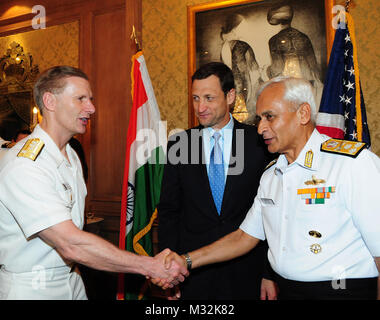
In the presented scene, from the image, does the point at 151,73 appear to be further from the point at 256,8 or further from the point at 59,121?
the point at 59,121

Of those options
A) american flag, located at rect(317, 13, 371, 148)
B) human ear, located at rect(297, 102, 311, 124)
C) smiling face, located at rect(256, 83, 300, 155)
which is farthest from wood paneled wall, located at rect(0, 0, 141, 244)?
human ear, located at rect(297, 102, 311, 124)

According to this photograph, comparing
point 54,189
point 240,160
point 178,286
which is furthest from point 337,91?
point 54,189

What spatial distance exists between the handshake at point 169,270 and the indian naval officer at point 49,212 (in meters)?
0.21

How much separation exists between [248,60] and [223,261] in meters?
2.30

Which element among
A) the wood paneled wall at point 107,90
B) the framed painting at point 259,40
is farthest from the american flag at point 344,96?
the wood paneled wall at point 107,90

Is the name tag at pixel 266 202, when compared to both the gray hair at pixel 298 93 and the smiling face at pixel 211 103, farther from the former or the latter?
the smiling face at pixel 211 103

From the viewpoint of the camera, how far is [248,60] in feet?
11.5

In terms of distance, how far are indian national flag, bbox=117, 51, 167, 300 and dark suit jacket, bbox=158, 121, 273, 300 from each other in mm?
927

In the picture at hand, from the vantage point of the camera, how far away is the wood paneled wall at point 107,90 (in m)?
4.31

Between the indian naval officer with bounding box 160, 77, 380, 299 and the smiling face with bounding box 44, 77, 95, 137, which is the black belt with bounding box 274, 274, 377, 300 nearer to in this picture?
the indian naval officer with bounding box 160, 77, 380, 299

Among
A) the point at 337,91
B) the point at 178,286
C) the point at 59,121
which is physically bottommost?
the point at 178,286

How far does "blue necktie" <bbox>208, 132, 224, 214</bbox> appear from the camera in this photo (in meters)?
2.19

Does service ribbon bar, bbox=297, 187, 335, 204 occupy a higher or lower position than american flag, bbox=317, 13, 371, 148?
lower

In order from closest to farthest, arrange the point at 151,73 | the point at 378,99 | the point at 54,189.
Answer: the point at 54,189 < the point at 378,99 < the point at 151,73
